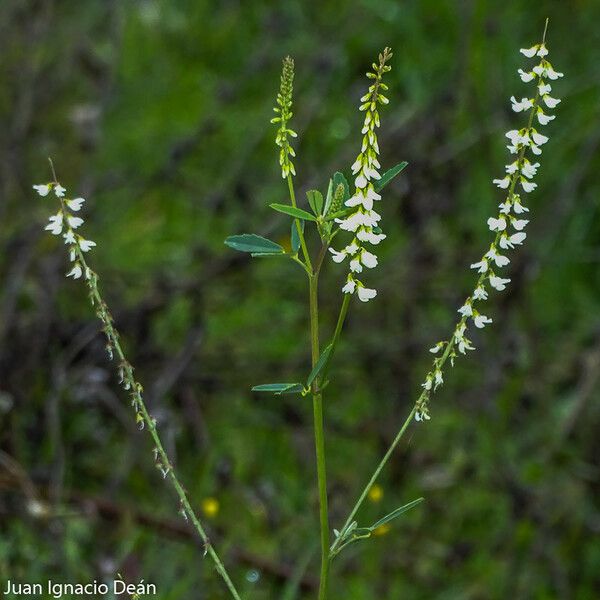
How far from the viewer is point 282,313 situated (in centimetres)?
377

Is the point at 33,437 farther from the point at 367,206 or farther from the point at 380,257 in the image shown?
the point at 367,206

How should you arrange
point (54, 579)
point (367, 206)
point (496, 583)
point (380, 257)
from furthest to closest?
point (380, 257)
point (496, 583)
point (54, 579)
point (367, 206)

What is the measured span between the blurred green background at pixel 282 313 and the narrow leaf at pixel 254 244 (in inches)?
39.2

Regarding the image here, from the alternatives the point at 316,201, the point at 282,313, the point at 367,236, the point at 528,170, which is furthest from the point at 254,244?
the point at 282,313

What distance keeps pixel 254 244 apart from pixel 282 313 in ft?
7.50

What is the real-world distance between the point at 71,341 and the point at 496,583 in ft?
4.60

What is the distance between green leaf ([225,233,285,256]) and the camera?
4.78 ft

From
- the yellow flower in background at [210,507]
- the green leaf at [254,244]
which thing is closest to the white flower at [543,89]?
the green leaf at [254,244]

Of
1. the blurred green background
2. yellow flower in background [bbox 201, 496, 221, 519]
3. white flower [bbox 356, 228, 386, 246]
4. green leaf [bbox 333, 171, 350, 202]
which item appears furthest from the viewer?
the blurred green background

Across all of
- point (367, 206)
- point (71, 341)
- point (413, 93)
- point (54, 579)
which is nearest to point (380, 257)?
point (413, 93)

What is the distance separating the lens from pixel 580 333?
3680 mm

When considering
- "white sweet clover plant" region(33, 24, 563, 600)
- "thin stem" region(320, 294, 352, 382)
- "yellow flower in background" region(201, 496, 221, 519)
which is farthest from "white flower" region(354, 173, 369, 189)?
"yellow flower in background" region(201, 496, 221, 519)

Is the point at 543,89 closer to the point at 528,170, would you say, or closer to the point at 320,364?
the point at 528,170

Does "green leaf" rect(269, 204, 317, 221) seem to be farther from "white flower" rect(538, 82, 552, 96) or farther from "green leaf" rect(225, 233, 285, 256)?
"white flower" rect(538, 82, 552, 96)
